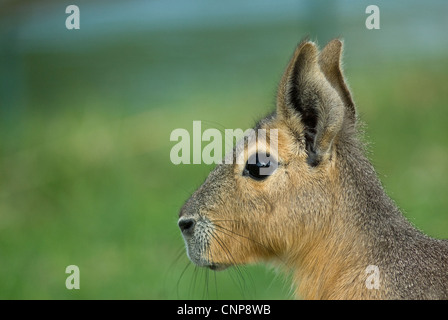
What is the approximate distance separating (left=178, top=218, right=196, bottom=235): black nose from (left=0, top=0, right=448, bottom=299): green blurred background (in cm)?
167

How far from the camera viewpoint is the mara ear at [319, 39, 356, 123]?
271cm

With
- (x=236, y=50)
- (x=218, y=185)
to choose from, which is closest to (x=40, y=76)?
(x=236, y=50)

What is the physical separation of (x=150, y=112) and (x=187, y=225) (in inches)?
170

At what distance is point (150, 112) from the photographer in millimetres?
6910

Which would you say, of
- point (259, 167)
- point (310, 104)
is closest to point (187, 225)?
point (259, 167)

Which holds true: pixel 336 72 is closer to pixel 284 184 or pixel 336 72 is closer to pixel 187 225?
pixel 284 184

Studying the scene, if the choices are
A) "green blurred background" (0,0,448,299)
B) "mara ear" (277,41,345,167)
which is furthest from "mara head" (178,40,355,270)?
"green blurred background" (0,0,448,299)

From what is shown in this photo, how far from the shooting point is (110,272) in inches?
189

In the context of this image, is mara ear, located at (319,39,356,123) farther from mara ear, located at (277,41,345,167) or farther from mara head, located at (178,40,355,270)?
mara ear, located at (277,41,345,167)

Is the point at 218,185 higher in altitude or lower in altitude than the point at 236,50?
lower

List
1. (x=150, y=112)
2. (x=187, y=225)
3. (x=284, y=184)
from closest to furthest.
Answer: (x=284, y=184), (x=187, y=225), (x=150, y=112)

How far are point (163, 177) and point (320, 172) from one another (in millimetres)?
3481

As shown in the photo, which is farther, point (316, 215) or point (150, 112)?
point (150, 112)

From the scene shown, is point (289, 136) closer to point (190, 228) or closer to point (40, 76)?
point (190, 228)
